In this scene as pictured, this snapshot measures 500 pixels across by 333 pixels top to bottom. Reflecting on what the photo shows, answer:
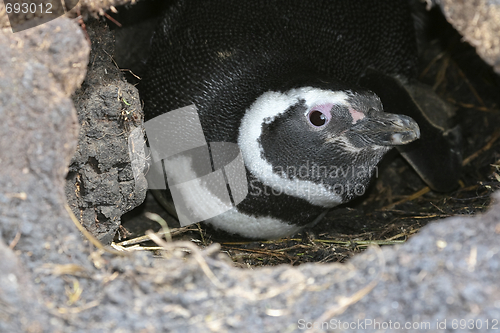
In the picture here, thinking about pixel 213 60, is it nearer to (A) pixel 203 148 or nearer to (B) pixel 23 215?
(A) pixel 203 148

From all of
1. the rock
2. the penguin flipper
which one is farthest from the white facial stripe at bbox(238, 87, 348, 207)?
the penguin flipper

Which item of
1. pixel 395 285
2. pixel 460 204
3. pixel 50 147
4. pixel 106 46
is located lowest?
pixel 460 204

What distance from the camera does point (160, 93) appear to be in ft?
8.63

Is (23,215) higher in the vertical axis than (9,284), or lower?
higher

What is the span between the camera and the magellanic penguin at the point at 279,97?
2295 mm

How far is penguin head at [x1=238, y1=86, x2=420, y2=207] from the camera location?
226cm

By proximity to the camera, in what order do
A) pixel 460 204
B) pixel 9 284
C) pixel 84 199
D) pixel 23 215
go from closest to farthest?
1. pixel 9 284
2. pixel 23 215
3. pixel 84 199
4. pixel 460 204

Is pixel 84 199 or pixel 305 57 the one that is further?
pixel 305 57

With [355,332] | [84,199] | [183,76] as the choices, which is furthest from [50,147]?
[183,76]

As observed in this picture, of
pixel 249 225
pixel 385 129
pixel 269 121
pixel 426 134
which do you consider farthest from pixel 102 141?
pixel 426 134

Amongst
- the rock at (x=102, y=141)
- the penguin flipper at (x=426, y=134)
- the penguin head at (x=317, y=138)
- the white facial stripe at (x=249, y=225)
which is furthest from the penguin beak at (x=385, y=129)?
the rock at (x=102, y=141)

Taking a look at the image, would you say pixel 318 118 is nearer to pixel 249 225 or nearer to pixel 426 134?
pixel 249 225

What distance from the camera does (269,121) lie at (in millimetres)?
2357

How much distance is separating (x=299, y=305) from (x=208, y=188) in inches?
51.0
